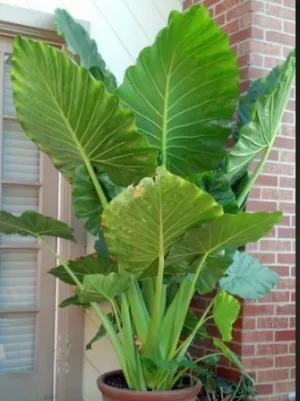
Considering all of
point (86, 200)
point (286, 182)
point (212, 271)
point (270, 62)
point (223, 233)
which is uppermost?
point (270, 62)

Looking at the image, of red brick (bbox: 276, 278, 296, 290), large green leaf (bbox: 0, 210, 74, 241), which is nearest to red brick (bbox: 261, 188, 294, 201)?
red brick (bbox: 276, 278, 296, 290)

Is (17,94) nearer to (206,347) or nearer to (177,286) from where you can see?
(177,286)

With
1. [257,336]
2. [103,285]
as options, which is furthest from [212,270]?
[257,336]

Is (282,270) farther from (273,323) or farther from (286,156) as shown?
(286,156)

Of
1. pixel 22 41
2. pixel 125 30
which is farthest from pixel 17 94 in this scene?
pixel 125 30

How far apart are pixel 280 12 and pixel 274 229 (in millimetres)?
1067

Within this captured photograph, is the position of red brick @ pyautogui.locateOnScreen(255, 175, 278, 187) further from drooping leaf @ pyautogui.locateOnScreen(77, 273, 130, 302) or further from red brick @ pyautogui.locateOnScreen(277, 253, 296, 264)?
drooping leaf @ pyautogui.locateOnScreen(77, 273, 130, 302)

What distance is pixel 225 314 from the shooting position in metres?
1.79

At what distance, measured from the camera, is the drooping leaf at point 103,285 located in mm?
1709

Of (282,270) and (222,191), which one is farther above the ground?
(222,191)

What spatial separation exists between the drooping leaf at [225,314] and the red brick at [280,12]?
1.46 metres

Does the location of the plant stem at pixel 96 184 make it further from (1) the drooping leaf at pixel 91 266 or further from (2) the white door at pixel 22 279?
(2) the white door at pixel 22 279

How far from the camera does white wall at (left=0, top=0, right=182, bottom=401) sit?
2.64 metres

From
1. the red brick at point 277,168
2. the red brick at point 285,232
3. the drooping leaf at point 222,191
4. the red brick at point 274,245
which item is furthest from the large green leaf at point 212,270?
the red brick at point 277,168
